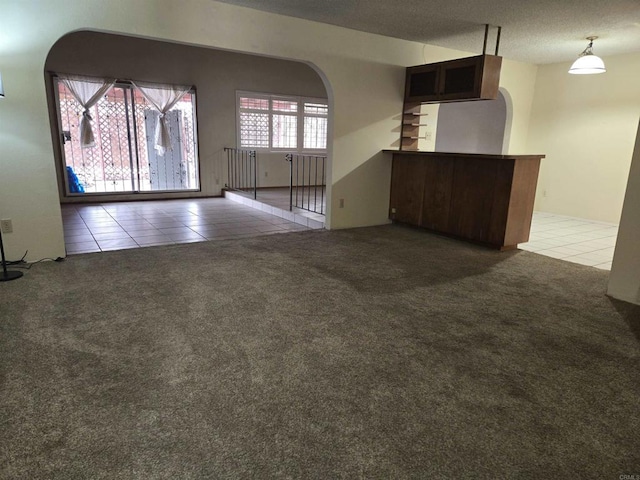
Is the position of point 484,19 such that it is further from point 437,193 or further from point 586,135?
point 586,135

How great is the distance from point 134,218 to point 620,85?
23.4 ft

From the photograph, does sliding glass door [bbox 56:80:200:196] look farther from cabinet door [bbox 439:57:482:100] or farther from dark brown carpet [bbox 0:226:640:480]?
cabinet door [bbox 439:57:482:100]

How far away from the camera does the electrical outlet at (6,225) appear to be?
3.44 meters

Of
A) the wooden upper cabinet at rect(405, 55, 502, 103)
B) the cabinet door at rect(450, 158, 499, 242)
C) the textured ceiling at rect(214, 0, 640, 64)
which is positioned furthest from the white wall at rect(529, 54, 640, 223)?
the cabinet door at rect(450, 158, 499, 242)

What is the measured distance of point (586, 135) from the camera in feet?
20.5

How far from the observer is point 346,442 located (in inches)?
61.2

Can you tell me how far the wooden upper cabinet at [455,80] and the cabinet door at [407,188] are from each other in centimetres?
81

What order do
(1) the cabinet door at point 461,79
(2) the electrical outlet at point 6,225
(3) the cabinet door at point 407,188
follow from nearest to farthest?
(2) the electrical outlet at point 6,225, (1) the cabinet door at point 461,79, (3) the cabinet door at point 407,188

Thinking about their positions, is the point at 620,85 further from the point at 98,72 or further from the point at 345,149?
the point at 98,72

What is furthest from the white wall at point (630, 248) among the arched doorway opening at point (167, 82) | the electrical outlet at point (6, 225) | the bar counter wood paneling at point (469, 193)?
the electrical outlet at point (6, 225)

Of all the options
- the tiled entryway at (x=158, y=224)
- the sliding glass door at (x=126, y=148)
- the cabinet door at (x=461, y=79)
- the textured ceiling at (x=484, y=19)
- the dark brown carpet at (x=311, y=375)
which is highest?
the textured ceiling at (x=484, y=19)

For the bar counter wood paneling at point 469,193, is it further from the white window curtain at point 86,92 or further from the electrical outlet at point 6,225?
the white window curtain at point 86,92

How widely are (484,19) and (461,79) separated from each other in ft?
2.15

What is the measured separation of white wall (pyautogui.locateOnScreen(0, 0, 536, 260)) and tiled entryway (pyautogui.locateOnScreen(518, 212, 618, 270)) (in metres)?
2.05
